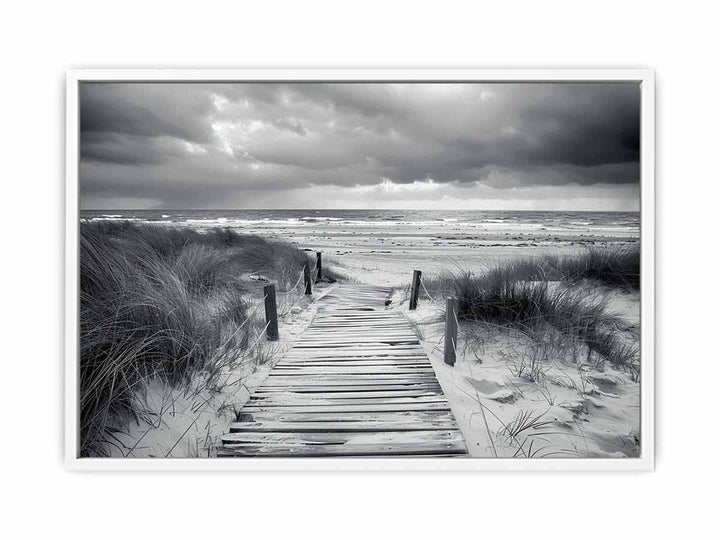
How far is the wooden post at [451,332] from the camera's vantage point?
2113 mm

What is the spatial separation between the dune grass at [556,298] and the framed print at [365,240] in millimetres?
13

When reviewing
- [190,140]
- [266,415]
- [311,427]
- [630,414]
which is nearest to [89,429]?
[266,415]

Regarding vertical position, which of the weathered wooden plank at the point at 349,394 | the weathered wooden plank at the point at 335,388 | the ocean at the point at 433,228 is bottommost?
the weathered wooden plank at the point at 349,394

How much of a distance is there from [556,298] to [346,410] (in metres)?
1.45

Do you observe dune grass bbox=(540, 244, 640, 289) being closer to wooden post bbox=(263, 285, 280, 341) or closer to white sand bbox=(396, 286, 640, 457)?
white sand bbox=(396, 286, 640, 457)

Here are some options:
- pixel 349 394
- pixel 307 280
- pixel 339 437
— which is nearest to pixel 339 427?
pixel 339 437

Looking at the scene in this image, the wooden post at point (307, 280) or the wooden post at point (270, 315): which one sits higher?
the wooden post at point (307, 280)

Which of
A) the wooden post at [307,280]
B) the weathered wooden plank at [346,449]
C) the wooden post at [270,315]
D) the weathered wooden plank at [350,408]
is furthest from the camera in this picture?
the wooden post at [307,280]

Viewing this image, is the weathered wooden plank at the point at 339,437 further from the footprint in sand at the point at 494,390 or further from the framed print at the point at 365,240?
the footprint in sand at the point at 494,390

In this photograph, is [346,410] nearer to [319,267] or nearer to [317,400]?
[317,400]

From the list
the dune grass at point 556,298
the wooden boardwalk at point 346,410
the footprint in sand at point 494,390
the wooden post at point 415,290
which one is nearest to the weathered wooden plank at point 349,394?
the wooden boardwalk at point 346,410
